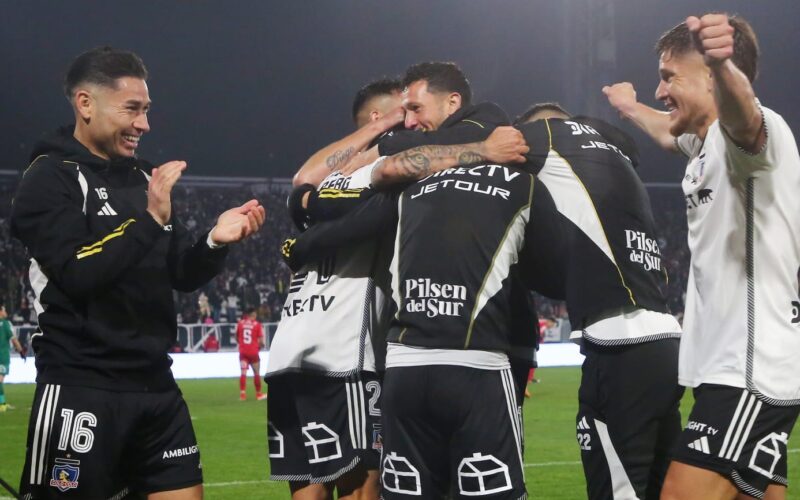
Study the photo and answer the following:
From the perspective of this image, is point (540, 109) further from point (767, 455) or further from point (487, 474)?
point (767, 455)

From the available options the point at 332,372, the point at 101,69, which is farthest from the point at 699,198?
the point at 101,69

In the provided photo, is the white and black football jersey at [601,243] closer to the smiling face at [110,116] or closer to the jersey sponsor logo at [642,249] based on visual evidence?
the jersey sponsor logo at [642,249]

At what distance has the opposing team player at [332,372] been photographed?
15.6 ft

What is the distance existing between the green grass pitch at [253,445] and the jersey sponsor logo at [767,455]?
4909 mm

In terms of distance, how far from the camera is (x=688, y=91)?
3908mm

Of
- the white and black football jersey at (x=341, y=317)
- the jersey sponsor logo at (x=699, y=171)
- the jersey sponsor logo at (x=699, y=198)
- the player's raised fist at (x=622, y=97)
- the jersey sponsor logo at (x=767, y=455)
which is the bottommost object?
the jersey sponsor logo at (x=767, y=455)

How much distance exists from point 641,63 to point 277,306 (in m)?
16.2

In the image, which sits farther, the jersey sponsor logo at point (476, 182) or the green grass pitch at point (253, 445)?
the green grass pitch at point (253, 445)

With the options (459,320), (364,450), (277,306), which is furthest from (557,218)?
(277,306)

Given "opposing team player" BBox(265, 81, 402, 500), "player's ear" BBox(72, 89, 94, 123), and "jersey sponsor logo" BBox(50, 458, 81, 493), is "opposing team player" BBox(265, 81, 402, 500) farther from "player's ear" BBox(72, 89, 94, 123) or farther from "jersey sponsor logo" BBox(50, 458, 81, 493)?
"jersey sponsor logo" BBox(50, 458, 81, 493)

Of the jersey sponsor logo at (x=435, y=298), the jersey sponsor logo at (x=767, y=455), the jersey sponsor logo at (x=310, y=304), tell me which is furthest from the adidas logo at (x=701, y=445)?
the jersey sponsor logo at (x=310, y=304)

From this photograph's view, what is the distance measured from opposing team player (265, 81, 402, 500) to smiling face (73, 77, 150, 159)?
882 millimetres

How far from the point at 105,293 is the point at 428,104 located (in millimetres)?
1702

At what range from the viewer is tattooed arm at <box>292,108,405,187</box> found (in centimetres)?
A: 512
